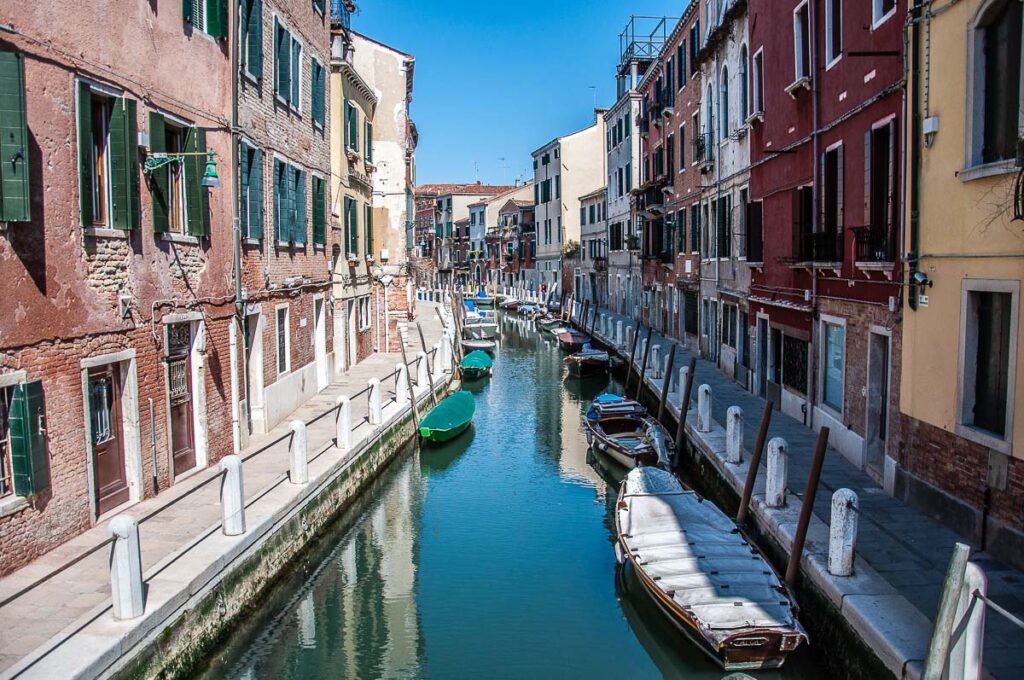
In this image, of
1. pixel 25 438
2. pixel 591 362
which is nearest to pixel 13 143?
pixel 25 438

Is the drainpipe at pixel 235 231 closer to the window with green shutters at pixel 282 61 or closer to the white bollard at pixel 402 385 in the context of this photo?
the window with green shutters at pixel 282 61

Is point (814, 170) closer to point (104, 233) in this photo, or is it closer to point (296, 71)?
point (296, 71)

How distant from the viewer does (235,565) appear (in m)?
8.92

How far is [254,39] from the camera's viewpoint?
14.1 meters

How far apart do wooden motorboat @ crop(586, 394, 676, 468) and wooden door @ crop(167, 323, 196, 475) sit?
7.60 m

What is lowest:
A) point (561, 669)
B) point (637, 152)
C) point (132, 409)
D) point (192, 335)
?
point (561, 669)

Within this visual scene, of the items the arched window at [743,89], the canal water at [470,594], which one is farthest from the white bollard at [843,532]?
the arched window at [743,89]

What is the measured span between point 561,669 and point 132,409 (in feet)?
18.8

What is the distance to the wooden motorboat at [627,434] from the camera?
15.5m

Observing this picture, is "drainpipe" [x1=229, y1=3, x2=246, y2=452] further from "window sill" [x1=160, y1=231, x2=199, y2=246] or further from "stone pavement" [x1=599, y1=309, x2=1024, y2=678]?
"stone pavement" [x1=599, y1=309, x2=1024, y2=678]

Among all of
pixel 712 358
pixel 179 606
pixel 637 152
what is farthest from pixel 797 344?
pixel 637 152

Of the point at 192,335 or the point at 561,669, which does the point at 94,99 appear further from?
the point at 561,669

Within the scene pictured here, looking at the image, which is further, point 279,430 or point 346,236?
point 346,236

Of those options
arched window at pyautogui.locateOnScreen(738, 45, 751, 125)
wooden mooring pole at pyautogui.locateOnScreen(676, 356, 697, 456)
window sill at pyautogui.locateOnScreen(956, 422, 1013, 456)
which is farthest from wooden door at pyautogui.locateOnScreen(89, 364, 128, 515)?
arched window at pyautogui.locateOnScreen(738, 45, 751, 125)
